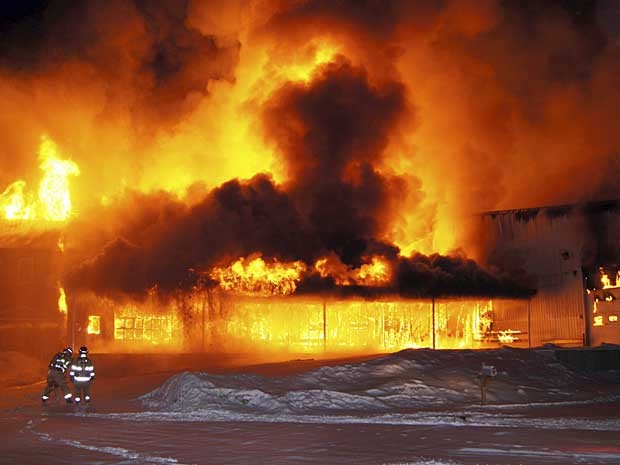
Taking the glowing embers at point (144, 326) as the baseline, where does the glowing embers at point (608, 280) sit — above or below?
above

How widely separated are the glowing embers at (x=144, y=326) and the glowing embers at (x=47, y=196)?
12315 millimetres

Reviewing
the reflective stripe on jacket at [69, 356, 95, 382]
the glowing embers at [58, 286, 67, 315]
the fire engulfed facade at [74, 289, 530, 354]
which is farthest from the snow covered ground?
the glowing embers at [58, 286, 67, 315]

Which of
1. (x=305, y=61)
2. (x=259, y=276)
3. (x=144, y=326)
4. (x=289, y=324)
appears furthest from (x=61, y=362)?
(x=305, y=61)

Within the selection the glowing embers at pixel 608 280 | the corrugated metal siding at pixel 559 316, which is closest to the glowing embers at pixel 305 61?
the corrugated metal siding at pixel 559 316

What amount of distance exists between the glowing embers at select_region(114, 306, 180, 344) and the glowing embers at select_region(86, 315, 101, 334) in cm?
80

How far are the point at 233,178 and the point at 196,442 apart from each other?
22.1m

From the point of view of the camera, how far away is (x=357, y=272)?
2994cm

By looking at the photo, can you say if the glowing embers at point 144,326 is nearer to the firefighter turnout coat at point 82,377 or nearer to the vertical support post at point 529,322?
the firefighter turnout coat at point 82,377

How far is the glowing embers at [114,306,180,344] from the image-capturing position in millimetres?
30250

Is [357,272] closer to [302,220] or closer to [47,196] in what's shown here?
[302,220]

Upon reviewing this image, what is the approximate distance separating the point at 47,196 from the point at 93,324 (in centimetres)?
1385

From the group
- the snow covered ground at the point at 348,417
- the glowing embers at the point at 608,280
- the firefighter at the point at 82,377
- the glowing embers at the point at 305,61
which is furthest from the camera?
the glowing embers at the point at 305,61

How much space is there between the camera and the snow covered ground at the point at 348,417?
427 inches

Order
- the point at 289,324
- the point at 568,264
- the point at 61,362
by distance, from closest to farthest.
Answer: the point at 61,362, the point at 289,324, the point at 568,264
